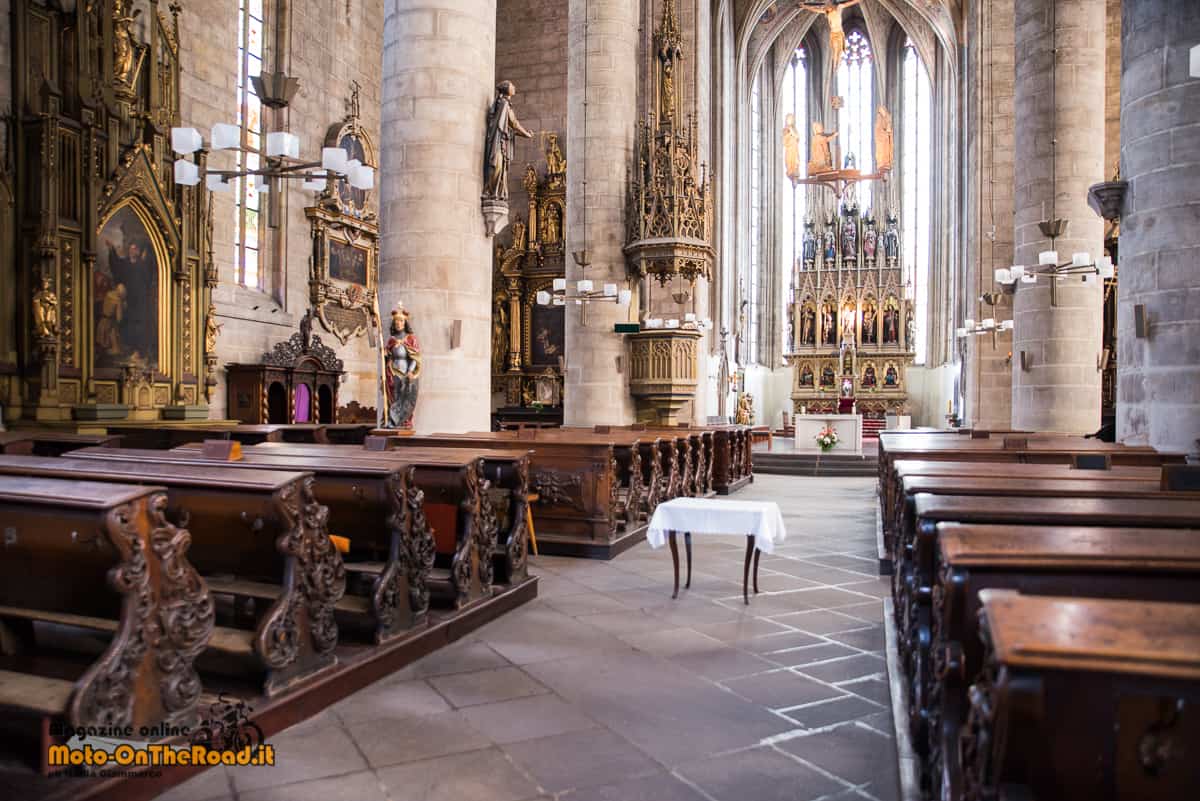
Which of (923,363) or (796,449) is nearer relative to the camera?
(796,449)

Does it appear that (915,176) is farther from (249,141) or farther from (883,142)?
(249,141)

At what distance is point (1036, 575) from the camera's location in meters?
2.13

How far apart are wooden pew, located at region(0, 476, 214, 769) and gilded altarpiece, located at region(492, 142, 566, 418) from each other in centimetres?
1876

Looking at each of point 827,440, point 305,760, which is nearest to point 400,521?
point 305,760

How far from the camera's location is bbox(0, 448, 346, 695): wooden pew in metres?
3.54

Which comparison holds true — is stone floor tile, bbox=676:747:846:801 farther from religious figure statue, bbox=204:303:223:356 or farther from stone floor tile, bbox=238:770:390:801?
religious figure statue, bbox=204:303:223:356

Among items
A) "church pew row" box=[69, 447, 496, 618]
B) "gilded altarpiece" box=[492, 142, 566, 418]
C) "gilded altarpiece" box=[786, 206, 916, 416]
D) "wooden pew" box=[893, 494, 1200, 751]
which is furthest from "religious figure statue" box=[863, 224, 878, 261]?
"wooden pew" box=[893, 494, 1200, 751]

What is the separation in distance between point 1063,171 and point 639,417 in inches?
308

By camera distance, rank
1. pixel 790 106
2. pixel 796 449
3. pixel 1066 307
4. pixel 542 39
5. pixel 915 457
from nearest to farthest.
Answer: pixel 915 457 < pixel 1066 307 < pixel 796 449 < pixel 542 39 < pixel 790 106

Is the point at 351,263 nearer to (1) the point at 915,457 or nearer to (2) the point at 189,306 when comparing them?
(2) the point at 189,306

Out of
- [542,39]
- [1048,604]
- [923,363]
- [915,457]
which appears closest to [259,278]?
[542,39]

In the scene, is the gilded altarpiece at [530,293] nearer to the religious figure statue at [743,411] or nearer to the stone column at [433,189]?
the religious figure statue at [743,411]

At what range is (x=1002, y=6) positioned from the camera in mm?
18859

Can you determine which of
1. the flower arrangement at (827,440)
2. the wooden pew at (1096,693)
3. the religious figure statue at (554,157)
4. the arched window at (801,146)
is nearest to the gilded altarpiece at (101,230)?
the religious figure statue at (554,157)
